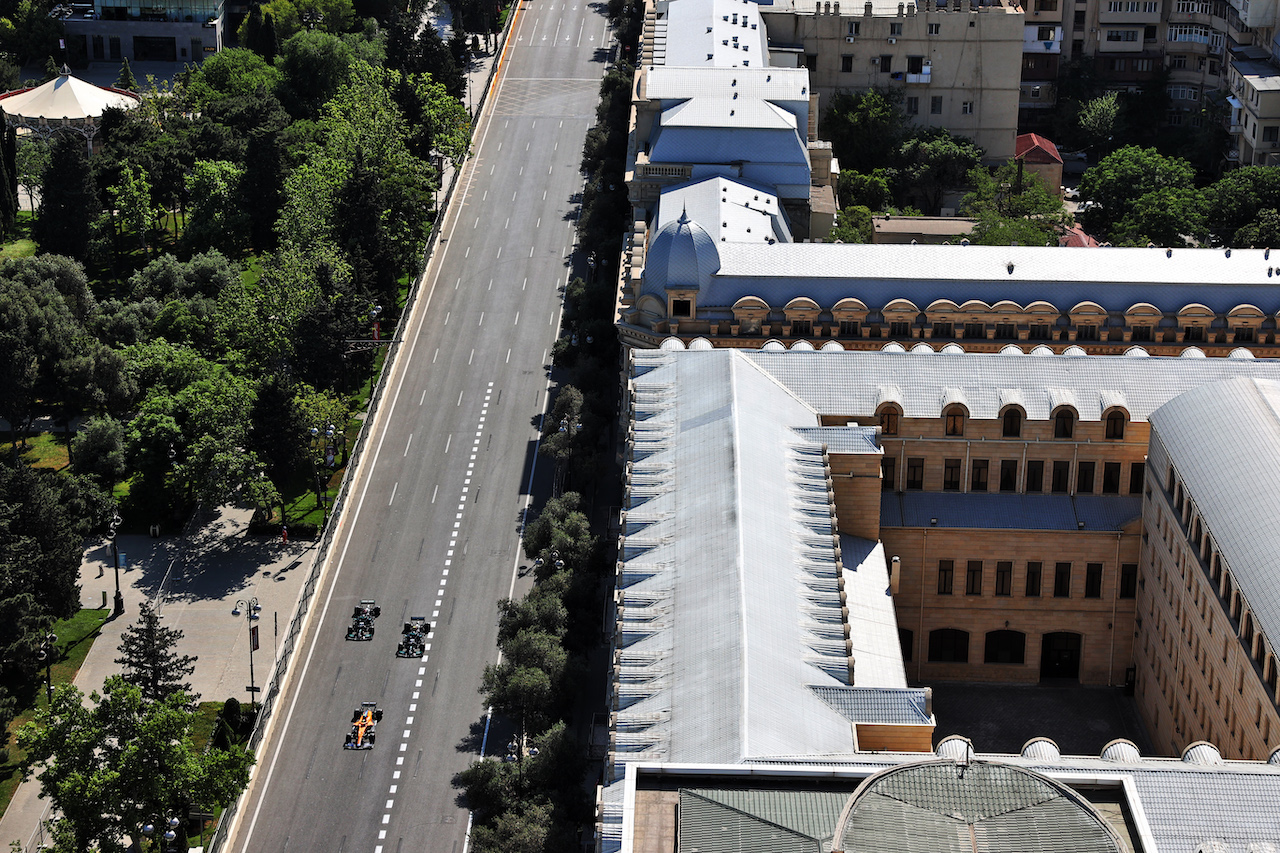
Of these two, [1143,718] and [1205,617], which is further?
[1143,718]

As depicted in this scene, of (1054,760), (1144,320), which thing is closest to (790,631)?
(1054,760)

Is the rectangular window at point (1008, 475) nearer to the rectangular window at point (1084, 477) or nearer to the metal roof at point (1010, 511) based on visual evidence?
the metal roof at point (1010, 511)

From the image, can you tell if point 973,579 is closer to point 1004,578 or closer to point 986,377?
point 1004,578

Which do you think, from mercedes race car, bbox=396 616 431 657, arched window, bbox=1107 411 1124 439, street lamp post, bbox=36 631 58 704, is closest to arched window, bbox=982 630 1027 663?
arched window, bbox=1107 411 1124 439

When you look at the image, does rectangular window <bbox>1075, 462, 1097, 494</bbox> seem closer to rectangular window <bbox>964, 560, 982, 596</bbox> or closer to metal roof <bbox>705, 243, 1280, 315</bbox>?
rectangular window <bbox>964, 560, 982, 596</bbox>

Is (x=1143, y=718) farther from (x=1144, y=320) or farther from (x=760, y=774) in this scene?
(x=760, y=774)

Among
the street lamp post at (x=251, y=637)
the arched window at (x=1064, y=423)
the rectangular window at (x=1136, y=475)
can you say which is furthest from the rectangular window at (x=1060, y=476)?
the street lamp post at (x=251, y=637)
